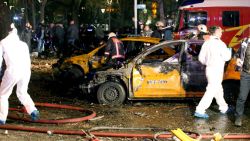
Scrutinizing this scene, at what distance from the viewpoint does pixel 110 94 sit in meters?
10.8

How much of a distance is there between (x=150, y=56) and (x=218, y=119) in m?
2.56

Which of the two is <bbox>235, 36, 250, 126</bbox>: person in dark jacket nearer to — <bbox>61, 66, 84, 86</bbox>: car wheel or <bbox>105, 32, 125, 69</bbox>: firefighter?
<bbox>105, 32, 125, 69</bbox>: firefighter

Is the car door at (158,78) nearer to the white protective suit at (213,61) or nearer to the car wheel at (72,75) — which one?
the white protective suit at (213,61)

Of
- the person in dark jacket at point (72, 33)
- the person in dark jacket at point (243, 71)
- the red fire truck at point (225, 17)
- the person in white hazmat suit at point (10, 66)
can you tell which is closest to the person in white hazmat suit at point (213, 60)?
the person in dark jacket at point (243, 71)

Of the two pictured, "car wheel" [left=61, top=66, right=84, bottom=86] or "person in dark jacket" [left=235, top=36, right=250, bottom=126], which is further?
"car wheel" [left=61, top=66, right=84, bottom=86]

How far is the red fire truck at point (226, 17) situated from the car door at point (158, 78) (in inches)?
331

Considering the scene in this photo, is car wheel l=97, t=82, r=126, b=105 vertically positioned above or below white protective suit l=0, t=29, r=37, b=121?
below

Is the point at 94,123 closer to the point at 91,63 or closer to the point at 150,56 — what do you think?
the point at 150,56

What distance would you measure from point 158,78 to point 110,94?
44.9 inches

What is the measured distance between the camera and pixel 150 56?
11.3 meters

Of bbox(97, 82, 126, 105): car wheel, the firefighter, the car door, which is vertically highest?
the firefighter

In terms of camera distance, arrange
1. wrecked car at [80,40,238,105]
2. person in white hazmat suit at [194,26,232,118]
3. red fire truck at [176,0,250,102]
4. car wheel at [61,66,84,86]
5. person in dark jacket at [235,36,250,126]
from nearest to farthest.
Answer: person in dark jacket at [235,36,250,126], person in white hazmat suit at [194,26,232,118], wrecked car at [80,40,238,105], car wheel at [61,66,84,86], red fire truck at [176,0,250,102]

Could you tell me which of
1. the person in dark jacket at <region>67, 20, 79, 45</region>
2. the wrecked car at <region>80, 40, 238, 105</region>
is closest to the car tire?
the wrecked car at <region>80, 40, 238, 105</region>

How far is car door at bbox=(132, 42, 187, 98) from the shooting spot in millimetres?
10523
